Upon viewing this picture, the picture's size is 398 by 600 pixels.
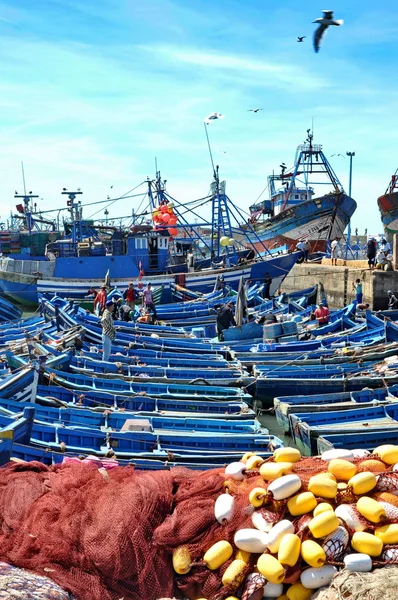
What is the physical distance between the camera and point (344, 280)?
2655 centimetres

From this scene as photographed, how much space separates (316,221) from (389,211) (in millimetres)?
4759

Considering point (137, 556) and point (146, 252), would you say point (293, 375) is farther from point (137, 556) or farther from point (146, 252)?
point (146, 252)

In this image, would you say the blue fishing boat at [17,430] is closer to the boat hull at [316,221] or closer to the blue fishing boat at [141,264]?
the blue fishing boat at [141,264]

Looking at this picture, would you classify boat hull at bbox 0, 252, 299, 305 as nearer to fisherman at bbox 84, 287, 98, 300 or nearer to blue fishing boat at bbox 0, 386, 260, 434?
fisherman at bbox 84, 287, 98, 300

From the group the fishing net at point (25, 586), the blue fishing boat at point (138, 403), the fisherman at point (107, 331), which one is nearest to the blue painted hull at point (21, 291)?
the fisherman at point (107, 331)

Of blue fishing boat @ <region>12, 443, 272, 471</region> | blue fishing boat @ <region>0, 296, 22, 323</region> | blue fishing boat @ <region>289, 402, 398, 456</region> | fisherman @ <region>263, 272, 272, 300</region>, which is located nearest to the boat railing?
blue fishing boat @ <region>0, 296, 22, 323</region>

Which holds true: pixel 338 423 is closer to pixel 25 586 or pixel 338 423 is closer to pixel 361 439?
pixel 361 439

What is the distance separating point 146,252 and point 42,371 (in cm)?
2038

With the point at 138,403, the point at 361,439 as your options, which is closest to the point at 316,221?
the point at 138,403

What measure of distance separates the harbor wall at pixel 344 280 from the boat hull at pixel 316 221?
910cm

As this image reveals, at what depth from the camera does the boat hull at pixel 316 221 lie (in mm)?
40219

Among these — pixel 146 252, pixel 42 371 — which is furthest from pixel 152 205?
pixel 42 371

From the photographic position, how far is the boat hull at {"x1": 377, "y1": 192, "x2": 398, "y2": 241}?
40.1 metres

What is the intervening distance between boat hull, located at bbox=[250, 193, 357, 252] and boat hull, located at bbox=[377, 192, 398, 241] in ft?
6.20
